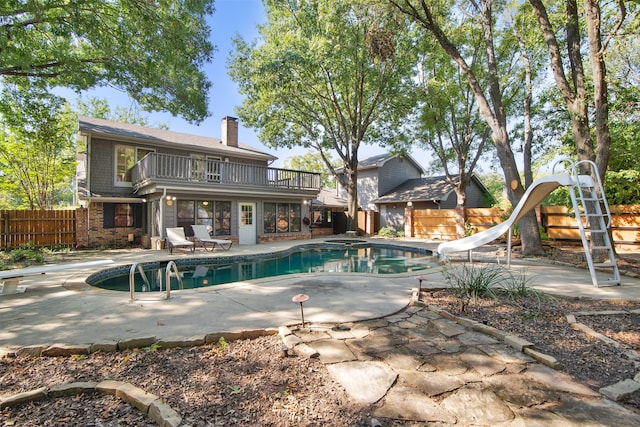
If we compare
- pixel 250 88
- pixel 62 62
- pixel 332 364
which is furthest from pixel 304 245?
pixel 332 364

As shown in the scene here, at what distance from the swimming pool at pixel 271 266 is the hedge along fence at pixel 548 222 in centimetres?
405

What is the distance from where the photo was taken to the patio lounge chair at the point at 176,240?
10.6 metres

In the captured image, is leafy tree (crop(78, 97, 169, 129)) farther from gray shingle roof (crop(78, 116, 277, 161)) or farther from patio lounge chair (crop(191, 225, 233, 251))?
patio lounge chair (crop(191, 225, 233, 251))

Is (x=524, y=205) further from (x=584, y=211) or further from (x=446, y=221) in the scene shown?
(x=446, y=221)

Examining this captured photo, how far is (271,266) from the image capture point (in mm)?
9703

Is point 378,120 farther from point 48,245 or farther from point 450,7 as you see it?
point 48,245

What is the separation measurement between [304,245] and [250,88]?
855 cm

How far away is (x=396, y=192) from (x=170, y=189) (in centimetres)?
1452

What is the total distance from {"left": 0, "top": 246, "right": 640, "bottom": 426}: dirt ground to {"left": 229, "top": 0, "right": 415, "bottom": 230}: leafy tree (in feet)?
35.9

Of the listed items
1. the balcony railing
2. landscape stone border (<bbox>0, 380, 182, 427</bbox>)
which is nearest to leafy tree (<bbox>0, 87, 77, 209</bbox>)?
the balcony railing

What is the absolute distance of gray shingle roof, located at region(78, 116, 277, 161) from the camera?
40.8 ft

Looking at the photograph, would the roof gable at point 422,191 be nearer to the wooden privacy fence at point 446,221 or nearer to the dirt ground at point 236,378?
the wooden privacy fence at point 446,221

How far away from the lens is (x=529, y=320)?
11.8ft

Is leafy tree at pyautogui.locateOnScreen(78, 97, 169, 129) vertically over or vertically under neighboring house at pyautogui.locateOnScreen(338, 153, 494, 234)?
over
